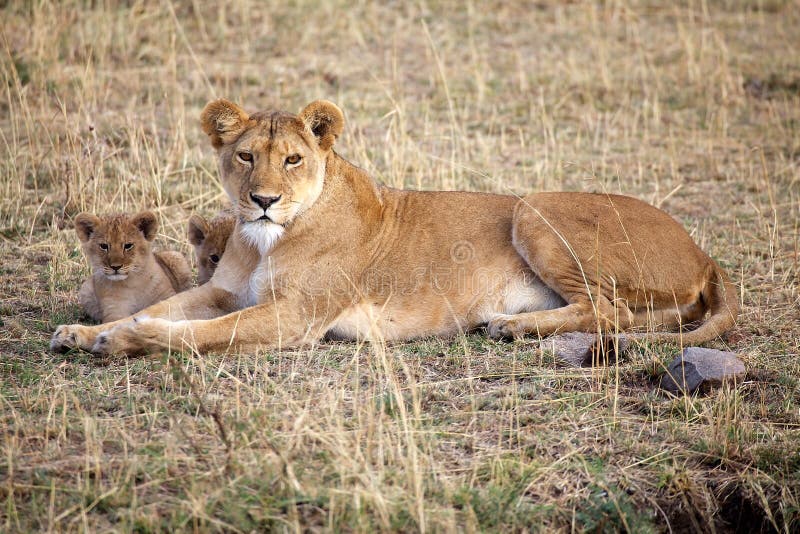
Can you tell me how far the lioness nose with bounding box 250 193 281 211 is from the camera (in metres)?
5.00

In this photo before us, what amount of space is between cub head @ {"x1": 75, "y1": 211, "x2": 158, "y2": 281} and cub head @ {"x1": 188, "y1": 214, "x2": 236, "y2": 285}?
0.37 metres

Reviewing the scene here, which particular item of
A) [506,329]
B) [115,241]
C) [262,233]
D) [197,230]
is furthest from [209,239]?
[506,329]

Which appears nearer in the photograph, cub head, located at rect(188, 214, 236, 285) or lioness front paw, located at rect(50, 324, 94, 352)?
lioness front paw, located at rect(50, 324, 94, 352)

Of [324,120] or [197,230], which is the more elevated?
[324,120]

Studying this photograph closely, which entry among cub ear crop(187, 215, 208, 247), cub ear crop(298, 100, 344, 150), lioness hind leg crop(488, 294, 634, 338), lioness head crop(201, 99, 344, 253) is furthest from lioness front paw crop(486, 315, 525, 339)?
cub ear crop(187, 215, 208, 247)

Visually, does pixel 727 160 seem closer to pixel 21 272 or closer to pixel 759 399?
pixel 759 399

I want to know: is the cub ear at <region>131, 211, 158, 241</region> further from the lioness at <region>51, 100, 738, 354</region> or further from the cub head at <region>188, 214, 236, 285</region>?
the lioness at <region>51, 100, 738, 354</region>

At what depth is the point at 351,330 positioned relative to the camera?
5.34 m

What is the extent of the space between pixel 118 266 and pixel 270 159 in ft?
3.92

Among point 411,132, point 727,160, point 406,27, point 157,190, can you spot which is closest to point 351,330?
point 157,190

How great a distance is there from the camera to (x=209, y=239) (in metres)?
6.16

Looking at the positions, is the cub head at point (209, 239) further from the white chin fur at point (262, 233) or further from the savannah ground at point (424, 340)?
the white chin fur at point (262, 233)

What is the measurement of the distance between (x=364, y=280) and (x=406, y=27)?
287 inches

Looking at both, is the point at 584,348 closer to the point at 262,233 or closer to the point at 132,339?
the point at 262,233
